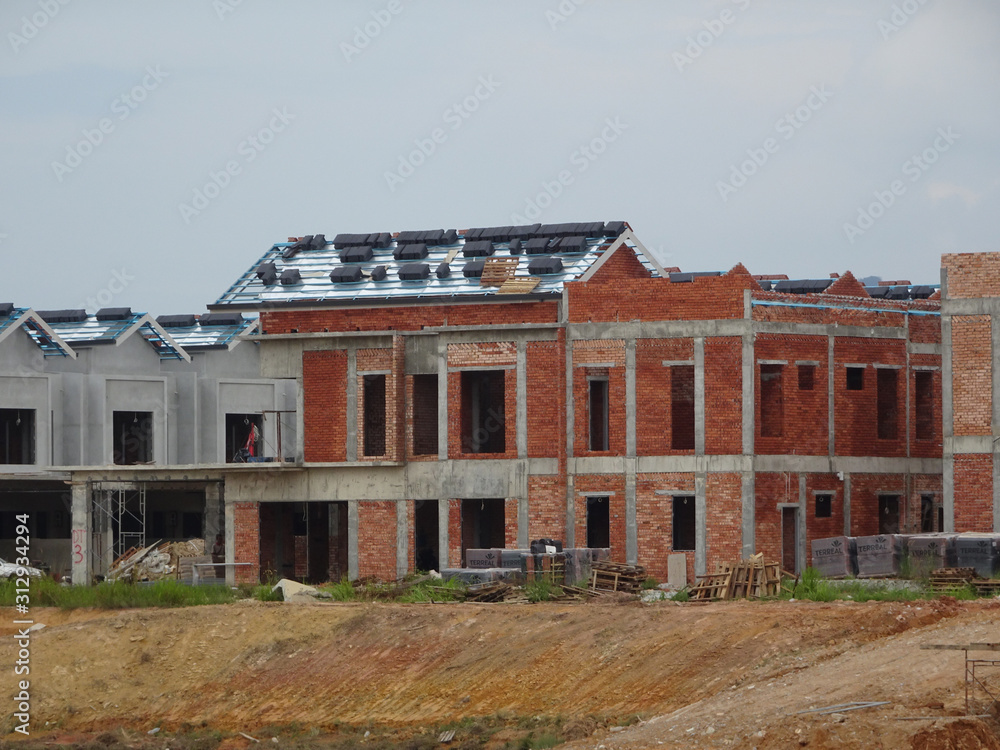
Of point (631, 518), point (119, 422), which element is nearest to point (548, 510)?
point (631, 518)

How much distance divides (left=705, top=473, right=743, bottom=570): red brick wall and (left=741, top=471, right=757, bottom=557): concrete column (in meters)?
0.09

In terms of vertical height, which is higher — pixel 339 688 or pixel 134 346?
pixel 134 346

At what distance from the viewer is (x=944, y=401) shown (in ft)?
133

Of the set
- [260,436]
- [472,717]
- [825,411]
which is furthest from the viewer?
[260,436]

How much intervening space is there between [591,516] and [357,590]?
23.3 ft

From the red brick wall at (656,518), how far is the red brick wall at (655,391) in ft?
2.14

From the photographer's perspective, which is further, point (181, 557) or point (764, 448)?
point (181, 557)

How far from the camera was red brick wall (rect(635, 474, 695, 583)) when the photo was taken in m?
41.9

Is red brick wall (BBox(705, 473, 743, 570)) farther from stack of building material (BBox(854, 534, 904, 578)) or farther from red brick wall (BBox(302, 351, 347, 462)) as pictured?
red brick wall (BBox(302, 351, 347, 462))

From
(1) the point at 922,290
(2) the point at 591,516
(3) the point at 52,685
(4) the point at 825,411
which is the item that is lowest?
(3) the point at 52,685

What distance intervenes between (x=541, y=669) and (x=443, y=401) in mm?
13659

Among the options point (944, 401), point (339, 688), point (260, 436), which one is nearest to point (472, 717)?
point (339, 688)

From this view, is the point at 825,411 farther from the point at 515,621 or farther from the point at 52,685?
the point at 52,685

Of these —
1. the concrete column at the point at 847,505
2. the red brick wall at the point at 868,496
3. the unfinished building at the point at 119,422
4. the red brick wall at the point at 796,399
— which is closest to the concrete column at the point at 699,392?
the red brick wall at the point at 796,399
